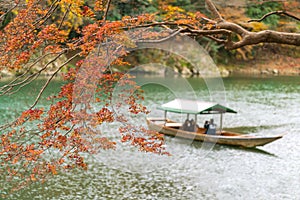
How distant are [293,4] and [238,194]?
17.5 meters

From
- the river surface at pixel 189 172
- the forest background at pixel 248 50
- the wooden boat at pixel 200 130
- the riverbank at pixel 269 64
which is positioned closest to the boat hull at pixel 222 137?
the wooden boat at pixel 200 130

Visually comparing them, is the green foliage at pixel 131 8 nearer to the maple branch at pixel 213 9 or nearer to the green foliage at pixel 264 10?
the green foliage at pixel 264 10

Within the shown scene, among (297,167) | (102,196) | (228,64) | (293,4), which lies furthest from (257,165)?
(228,64)

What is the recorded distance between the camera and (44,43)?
6891mm

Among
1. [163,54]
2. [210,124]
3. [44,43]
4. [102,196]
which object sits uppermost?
[163,54]

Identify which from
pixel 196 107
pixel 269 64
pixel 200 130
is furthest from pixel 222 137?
pixel 269 64

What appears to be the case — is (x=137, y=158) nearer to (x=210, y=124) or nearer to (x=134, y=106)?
(x=210, y=124)

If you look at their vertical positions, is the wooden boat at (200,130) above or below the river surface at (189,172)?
above

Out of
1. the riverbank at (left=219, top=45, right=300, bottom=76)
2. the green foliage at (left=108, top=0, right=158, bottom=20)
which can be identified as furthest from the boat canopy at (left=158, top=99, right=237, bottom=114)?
the riverbank at (left=219, top=45, right=300, bottom=76)

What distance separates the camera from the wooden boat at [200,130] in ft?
47.8

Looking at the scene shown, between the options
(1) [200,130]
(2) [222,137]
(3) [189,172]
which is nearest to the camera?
(3) [189,172]

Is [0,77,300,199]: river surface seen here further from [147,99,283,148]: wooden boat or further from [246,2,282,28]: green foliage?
[246,2,282,28]: green foliage

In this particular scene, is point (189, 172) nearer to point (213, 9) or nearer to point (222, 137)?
point (222, 137)

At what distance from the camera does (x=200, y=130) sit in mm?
15914
